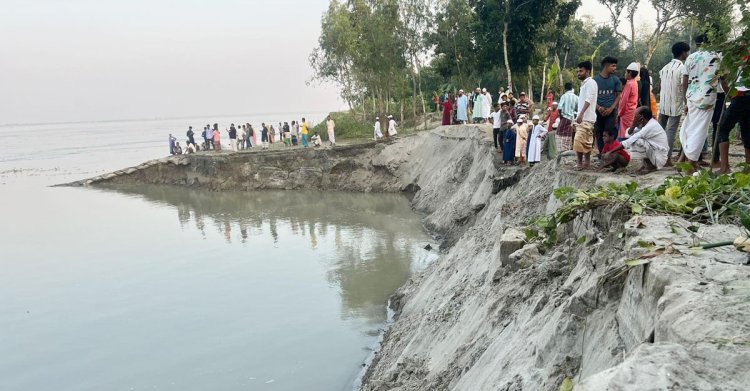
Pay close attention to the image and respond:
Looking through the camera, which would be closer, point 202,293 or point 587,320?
point 587,320

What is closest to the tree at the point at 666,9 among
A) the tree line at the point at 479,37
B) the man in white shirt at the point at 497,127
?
the tree line at the point at 479,37

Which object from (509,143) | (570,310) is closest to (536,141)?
(509,143)

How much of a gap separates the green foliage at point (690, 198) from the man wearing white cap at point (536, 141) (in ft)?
23.6

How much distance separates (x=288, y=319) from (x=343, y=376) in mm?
2361

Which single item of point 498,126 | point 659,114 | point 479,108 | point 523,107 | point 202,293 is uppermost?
point 479,108

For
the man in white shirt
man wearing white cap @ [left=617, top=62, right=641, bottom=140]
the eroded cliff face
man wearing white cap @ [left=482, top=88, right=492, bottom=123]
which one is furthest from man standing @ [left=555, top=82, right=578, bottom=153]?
man wearing white cap @ [left=482, top=88, right=492, bottom=123]

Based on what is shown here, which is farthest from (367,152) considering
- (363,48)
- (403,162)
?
(363,48)

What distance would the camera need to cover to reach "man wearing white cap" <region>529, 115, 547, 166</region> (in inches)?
449

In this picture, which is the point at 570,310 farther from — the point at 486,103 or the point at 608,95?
the point at 486,103

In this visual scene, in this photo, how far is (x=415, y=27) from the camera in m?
29.2

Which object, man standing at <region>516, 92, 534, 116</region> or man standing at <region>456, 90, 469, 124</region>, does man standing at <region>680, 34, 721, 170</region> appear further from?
man standing at <region>456, 90, 469, 124</region>

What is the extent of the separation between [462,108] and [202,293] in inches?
596

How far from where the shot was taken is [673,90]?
7047 millimetres

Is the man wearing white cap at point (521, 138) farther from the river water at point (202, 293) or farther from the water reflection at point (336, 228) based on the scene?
the river water at point (202, 293)
